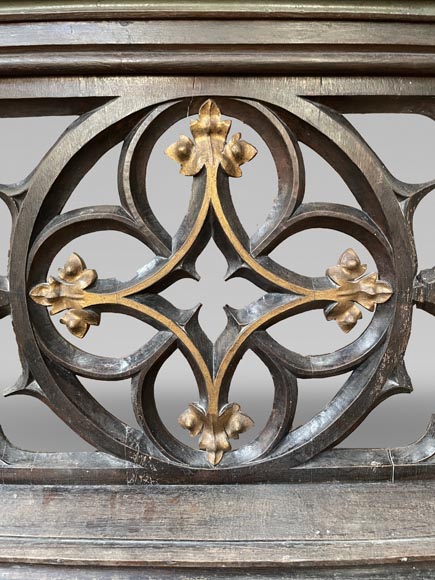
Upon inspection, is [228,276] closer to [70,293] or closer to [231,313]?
[231,313]

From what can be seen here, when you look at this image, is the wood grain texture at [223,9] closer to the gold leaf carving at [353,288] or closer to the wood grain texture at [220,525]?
the gold leaf carving at [353,288]

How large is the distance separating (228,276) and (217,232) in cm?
4

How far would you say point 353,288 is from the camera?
861 mm

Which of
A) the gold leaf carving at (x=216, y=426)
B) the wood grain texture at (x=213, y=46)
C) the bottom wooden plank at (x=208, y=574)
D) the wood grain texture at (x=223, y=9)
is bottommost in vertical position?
the bottom wooden plank at (x=208, y=574)

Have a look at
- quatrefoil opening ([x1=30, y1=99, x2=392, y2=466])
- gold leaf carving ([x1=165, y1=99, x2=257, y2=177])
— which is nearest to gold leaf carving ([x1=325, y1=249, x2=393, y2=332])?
quatrefoil opening ([x1=30, y1=99, x2=392, y2=466])

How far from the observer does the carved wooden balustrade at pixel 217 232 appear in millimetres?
803

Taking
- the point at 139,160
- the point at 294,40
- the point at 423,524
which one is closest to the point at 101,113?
the point at 139,160

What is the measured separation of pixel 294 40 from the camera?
0.80 m

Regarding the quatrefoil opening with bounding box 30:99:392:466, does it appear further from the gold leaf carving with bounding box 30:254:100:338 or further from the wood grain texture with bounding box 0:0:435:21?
the wood grain texture with bounding box 0:0:435:21

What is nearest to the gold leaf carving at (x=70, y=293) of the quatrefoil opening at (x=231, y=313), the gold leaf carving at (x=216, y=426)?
the quatrefoil opening at (x=231, y=313)

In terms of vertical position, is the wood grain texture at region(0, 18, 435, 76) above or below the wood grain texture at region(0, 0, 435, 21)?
below

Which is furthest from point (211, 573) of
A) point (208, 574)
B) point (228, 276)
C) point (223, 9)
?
point (223, 9)

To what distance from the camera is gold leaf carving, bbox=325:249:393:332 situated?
0.86m

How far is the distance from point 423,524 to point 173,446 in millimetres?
232
